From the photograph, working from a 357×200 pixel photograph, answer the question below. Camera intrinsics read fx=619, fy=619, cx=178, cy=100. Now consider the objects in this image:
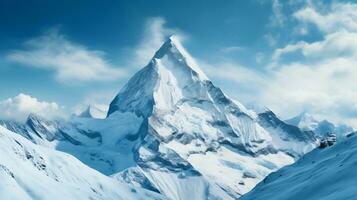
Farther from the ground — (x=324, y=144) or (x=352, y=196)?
(x=324, y=144)

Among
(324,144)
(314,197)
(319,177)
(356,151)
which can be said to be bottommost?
(314,197)

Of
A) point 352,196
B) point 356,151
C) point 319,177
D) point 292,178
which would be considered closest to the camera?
point 352,196

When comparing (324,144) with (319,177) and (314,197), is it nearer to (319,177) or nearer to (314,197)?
(319,177)

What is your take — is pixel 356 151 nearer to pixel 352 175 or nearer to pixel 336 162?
pixel 336 162

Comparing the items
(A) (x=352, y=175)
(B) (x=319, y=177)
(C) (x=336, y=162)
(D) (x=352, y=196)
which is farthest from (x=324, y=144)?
(D) (x=352, y=196)

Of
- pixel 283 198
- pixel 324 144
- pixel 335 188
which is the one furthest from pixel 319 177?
pixel 324 144

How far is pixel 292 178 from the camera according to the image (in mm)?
142875

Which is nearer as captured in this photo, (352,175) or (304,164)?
(352,175)

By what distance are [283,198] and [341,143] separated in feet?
168

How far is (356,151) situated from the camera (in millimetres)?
123125

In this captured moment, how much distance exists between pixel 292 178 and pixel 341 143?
24.0 meters

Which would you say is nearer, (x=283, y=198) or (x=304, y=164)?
(x=283, y=198)

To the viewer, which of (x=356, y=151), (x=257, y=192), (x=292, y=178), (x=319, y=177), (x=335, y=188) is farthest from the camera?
(x=257, y=192)

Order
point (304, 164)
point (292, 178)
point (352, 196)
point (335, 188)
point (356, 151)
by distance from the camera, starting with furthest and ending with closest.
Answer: point (304, 164)
point (292, 178)
point (356, 151)
point (335, 188)
point (352, 196)
